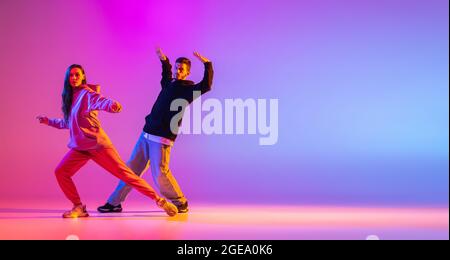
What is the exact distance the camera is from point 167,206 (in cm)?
520

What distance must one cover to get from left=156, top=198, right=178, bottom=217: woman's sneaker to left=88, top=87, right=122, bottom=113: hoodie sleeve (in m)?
0.81

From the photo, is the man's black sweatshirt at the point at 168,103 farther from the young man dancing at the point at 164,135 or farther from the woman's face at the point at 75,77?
the woman's face at the point at 75,77

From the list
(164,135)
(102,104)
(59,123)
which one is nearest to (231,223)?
(164,135)

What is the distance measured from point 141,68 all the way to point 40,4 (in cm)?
134

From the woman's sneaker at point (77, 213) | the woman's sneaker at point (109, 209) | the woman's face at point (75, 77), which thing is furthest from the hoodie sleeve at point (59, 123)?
the woman's sneaker at point (109, 209)

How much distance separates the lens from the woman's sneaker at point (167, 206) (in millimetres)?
5172

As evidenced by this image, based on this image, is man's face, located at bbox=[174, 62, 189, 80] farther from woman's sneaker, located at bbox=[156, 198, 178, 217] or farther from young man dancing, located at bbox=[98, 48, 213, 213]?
woman's sneaker, located at bbox=[156, 198, 178, 217]

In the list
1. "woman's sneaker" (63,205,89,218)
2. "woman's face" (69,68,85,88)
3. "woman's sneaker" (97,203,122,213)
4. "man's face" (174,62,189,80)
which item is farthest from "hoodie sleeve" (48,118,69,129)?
"man's face" (174,62,189,80)

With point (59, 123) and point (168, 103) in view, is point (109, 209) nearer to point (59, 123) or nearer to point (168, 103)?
point (59, 123)

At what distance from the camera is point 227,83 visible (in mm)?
7965
